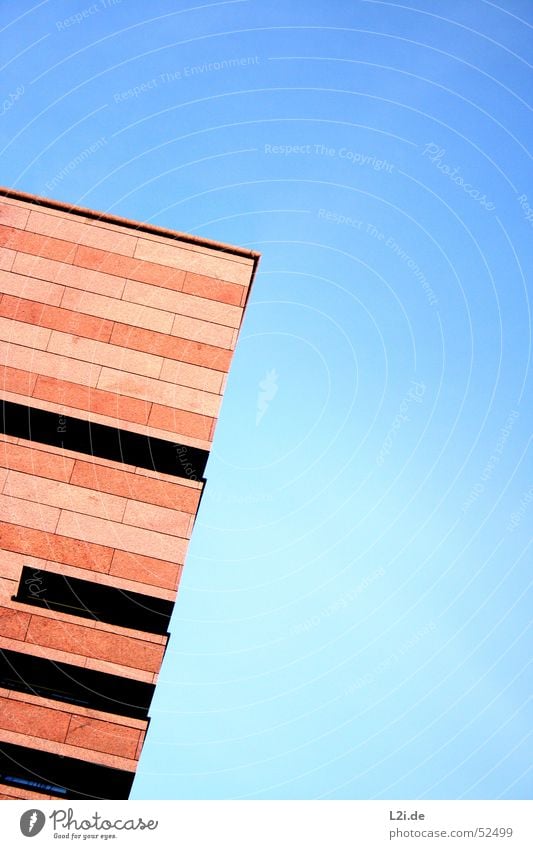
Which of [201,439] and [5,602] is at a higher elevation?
[201,439]

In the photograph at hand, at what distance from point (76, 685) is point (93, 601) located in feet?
8.66

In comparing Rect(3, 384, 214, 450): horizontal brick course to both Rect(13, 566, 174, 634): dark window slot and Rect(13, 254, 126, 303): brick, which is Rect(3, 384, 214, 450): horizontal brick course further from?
Rect(13, 566, 174, 634): dark window slot

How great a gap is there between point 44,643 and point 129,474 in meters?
6.03

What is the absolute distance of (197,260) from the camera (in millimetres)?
20938

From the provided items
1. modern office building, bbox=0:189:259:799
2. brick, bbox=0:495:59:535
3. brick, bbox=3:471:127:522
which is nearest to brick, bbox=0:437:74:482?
modern office building, bbox=0:189:259:799

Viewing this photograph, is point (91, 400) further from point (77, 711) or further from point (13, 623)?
point (77, 711)

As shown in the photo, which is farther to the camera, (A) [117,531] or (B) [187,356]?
(B) [187,356]

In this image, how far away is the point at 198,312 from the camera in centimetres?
2025

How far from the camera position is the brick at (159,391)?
19.4 metres

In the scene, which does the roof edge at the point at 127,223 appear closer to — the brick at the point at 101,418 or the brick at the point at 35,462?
the brick at the point at 101,418

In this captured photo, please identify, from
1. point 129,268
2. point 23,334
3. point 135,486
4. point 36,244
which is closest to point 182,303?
point 129,268

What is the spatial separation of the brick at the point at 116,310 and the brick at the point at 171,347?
29 cm
